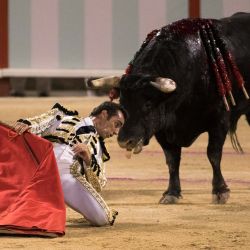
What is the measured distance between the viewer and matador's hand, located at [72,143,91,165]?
5.91m

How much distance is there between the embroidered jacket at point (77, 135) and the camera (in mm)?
6020

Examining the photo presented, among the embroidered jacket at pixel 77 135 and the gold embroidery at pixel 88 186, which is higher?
the embroidered jacket at pixel 77 135

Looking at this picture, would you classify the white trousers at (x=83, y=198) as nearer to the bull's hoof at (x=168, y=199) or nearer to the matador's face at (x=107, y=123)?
the matador's face at (x=107, y=123)

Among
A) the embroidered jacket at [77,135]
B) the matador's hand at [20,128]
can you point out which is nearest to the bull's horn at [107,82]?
the embroidered jacket at [77,135]

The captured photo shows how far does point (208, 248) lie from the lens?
5.30m

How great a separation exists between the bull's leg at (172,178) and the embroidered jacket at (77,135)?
1117 mm

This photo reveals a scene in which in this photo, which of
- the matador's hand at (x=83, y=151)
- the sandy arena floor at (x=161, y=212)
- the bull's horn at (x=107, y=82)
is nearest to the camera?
the sandy arena floor at (x=161, y=212)

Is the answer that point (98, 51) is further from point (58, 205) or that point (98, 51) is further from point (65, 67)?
point (58, 205)

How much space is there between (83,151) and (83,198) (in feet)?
0.84

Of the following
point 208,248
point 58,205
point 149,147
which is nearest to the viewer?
point 208,248

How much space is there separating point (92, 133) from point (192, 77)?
1311mm

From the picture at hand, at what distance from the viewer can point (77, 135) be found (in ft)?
20.0

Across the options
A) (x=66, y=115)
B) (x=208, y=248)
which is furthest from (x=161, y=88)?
(x=208, y=248)

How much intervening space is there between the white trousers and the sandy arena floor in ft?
0.22
